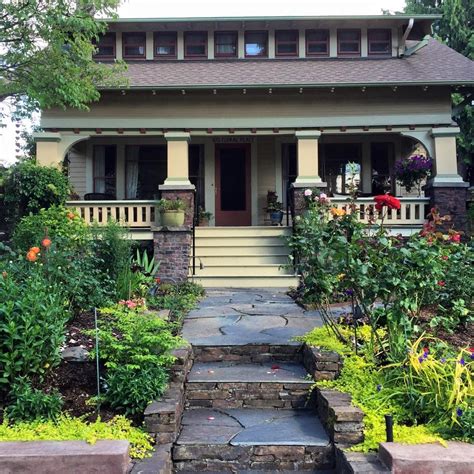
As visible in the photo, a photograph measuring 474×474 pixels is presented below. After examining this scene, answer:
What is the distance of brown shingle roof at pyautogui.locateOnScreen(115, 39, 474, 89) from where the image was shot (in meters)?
10.0

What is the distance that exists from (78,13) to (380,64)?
7.09 metres

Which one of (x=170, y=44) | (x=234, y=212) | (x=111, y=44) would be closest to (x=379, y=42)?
(x=170, y=44)

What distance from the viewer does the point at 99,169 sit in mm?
12203

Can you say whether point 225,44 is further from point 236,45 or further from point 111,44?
point 111,44

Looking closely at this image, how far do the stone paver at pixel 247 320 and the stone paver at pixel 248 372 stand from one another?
10.3 inches

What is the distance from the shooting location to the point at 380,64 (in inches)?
446

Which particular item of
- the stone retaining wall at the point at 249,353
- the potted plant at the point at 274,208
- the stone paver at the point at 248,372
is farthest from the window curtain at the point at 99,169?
the stone paver at the point at 248,372

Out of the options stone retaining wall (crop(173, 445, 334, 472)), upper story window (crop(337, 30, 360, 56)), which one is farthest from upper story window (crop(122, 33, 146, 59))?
stone retaining wall (crop(173, 445, 334, 472))

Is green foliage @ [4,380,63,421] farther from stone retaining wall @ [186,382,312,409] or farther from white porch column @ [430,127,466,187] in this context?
white porch column @ [430,127,466,187]

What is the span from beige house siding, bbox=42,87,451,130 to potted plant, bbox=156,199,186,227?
89.1 inches

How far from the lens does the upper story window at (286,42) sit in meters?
12.0

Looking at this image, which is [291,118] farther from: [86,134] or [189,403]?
[189,403]

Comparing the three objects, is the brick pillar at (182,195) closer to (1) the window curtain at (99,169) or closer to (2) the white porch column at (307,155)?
(2) the white porch column at (307,155)

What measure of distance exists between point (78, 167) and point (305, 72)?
6083 millimetres
